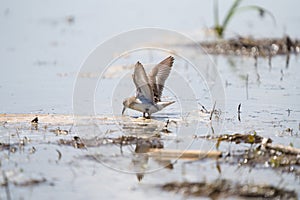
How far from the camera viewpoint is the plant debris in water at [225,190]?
17.8 ft

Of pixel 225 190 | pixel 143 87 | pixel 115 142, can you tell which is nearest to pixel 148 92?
pixel 143 87

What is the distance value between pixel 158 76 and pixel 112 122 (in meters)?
0.94

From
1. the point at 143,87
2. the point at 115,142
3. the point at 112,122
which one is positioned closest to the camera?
the point at 115,142

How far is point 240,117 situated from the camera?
8.55 metres

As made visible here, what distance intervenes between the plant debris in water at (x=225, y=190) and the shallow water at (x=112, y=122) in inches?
5.3

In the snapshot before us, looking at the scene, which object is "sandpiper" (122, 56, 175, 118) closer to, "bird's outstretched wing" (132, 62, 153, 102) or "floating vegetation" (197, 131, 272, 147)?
"bird's outstretched wing" (132, 62, 153, 102)

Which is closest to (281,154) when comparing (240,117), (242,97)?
(240,117)

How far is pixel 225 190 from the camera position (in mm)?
5527

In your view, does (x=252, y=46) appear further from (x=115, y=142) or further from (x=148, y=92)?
(x=115, y=142)

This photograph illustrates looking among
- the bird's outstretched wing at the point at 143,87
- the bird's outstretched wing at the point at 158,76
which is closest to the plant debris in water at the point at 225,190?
the bird's outstretched wing at the point at 143,87

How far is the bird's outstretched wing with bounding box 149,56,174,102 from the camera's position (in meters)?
8.63

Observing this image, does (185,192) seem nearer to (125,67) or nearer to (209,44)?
(125,67)

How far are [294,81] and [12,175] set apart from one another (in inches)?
267

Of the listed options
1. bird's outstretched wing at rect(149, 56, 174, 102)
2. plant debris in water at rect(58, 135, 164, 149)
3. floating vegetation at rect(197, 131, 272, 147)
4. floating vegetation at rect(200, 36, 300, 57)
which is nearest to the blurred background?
floating vegetation at rect(200, 36, 300, 57)
